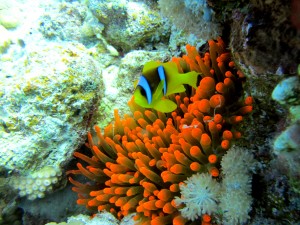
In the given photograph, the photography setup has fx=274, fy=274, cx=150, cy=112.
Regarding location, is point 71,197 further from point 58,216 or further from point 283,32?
point 283,32

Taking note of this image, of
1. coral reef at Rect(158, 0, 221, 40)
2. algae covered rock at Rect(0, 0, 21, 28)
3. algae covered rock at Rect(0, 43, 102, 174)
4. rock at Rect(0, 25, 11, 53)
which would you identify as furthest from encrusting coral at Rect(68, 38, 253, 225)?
algae covered rock at Rect(0, 0, 21, 28)

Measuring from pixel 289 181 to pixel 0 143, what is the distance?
257 centimetres

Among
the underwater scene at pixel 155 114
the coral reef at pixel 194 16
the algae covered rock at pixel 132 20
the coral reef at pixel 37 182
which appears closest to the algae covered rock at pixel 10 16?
the underwater scene at pixel 155 114

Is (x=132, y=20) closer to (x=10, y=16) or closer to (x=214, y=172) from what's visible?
(x=10, y=16)

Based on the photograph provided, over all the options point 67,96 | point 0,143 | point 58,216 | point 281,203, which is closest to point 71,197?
point 58,216

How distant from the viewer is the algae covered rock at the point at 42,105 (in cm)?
270

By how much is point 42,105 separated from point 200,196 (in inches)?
67.8

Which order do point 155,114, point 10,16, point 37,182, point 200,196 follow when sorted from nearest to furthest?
point 200,196 < point 155,114 < point 37,182 < point 10,16

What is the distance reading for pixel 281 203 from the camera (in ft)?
5.74

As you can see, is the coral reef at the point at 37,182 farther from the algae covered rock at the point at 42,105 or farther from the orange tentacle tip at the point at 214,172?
the orange tentacle tip at the point at 214,172

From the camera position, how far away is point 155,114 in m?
2.82

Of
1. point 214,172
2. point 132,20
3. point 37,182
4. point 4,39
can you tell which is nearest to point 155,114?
point 214,172

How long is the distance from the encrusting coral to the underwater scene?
11 mm

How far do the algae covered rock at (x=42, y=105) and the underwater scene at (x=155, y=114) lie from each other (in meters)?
0.01
